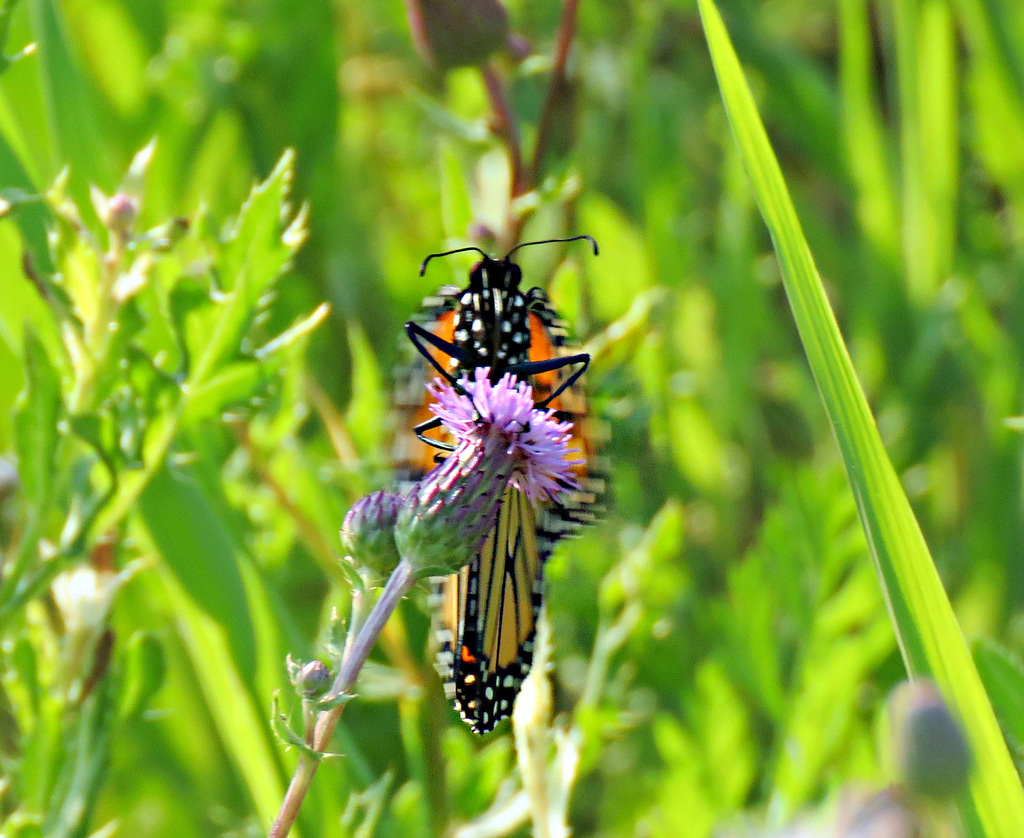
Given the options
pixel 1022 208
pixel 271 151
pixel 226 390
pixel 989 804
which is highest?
pixel 271 151

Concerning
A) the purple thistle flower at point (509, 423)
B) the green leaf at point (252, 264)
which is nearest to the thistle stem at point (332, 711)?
the purple thistle flower at point (509, 423)

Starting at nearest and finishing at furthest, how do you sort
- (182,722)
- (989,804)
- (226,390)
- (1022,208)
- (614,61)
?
(989,804) → (226,390) → (182,722) → (1022,208) → (614,61)

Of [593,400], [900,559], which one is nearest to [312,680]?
[900,559]

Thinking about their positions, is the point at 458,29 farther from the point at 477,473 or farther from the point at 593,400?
the point at 477,473

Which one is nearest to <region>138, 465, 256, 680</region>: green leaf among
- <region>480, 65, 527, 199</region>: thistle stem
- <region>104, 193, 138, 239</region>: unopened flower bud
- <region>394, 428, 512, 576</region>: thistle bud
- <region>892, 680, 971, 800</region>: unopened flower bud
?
<region>104, 193, 138, 239</region>: unopened flower bud

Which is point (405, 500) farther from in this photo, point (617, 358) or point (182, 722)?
point (182, 722)

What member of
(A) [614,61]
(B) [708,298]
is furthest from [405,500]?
(A) [614,61]

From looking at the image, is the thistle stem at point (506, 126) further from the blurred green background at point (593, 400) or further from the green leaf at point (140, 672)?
the green leaf at point (140, 672)
